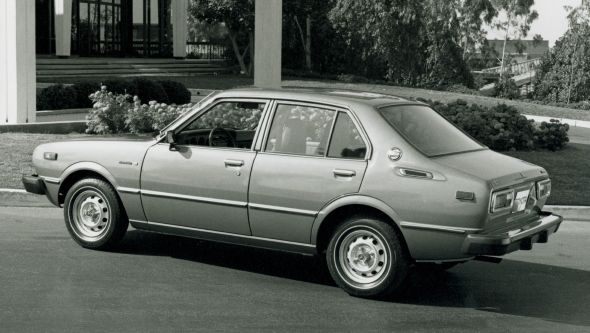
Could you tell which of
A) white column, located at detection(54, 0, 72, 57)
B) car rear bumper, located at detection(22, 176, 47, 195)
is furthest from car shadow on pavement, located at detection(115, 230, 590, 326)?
white column, located at detection(54, 0, 72, 57)

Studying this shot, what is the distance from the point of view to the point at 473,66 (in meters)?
64.0

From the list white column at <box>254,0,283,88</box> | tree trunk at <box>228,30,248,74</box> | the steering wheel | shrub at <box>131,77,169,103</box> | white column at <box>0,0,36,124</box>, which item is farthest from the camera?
tree trunk at <box>228,30,248,74</box>

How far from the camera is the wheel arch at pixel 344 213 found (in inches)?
288

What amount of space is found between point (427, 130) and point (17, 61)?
1299 cm

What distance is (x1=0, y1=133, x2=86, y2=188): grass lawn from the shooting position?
499 inches

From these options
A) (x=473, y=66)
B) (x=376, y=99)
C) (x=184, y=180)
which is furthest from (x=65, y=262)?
(x=473, y=66)

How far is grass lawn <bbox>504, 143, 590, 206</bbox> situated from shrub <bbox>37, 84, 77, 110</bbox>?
11.4 m

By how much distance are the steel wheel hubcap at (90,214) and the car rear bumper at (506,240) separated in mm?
3534

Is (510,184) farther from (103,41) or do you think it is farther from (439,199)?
(103,41)

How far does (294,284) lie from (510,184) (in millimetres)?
1982

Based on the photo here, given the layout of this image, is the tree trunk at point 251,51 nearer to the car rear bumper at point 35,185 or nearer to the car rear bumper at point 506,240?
the car rear bumper at point 35,185

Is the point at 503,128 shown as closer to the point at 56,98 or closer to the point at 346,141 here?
the point at 346,141

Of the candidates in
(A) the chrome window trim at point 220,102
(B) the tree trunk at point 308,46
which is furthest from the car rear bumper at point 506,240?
(B) the tree trunk at point 308,46

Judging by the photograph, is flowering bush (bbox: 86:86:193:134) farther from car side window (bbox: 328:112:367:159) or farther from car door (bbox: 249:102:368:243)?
car side window (bbox: 328:112:367:159)
